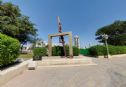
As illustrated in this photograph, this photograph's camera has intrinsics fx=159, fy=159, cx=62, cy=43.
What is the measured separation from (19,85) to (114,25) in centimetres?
5926

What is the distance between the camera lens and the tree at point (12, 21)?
2786cm

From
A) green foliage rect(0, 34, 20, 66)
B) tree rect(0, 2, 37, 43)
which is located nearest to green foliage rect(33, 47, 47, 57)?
tree rect(0, 2, 37, 43)

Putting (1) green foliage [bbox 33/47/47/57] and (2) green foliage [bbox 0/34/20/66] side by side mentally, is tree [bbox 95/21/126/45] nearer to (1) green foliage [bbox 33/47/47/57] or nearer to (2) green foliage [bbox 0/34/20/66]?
(1) green foliage [bbox 33/47/47/57]

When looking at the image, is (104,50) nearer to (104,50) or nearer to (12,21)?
(104,50)

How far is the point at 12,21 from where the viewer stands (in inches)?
1214

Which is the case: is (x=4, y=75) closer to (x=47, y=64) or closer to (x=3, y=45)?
(x=3, y=45)

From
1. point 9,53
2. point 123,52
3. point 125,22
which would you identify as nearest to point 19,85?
point 9,53

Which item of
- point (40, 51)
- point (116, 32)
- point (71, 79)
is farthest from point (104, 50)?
point (116, 32)

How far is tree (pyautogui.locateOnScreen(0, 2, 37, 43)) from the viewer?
2786cm

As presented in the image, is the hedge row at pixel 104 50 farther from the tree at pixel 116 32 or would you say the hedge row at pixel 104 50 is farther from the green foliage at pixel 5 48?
the tree at pixel 116 32

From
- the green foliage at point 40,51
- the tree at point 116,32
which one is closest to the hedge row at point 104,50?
the green foliage at point 40,51

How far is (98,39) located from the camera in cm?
6656

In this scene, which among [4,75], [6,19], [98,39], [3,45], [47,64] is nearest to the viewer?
[4,75]

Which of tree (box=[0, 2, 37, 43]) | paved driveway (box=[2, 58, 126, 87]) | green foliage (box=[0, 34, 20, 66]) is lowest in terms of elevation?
paved driveway (box=[2, 58, 126, 87])
